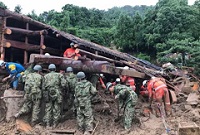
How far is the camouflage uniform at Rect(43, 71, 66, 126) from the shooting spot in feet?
33.0

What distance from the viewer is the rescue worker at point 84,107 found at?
9.81 m

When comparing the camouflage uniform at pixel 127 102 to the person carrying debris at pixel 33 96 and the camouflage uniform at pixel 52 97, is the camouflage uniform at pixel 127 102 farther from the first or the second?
the person carrying debris at pixel 33 96

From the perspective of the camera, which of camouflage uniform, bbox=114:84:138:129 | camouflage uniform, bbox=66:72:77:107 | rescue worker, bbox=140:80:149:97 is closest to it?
camouflage uniform, bbox=114:84:138:129

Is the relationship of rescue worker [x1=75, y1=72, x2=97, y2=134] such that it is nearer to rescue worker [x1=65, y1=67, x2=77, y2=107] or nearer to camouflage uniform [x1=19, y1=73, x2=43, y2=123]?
rescue worker [x1=65, y1=67, x2=77, y2=107]

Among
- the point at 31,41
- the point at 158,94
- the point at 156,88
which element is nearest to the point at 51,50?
the point at 31,41

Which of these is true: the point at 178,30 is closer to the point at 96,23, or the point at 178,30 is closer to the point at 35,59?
the point at 96,23

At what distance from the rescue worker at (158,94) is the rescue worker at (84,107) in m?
2.71

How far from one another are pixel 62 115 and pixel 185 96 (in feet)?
19.2

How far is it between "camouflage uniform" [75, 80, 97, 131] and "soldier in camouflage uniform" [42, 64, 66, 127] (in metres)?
0.68

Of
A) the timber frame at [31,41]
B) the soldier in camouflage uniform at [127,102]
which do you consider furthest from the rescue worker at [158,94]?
the timber frame at [31,41]

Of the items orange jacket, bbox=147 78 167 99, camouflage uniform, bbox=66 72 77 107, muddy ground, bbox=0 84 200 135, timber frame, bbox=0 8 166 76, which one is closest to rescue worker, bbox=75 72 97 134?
muddy ground, bbox=0 84 200 135

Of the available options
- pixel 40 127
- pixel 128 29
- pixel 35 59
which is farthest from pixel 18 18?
pixel 128 29

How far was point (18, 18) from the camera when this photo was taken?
483 inches

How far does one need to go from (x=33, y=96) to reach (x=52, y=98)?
2.09ft
